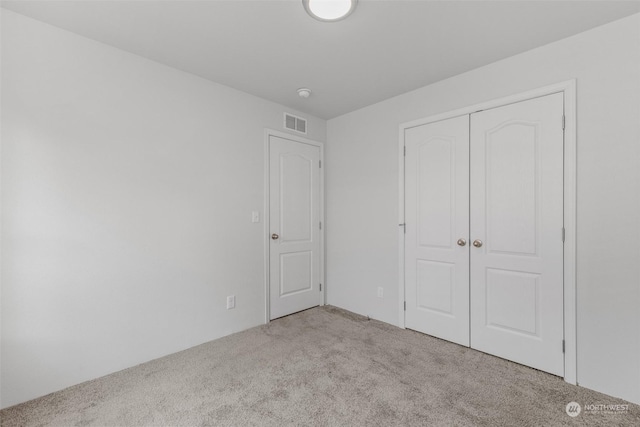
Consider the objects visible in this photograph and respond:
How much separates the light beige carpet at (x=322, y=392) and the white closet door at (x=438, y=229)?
0.32 m

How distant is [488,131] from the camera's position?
96.3 inches

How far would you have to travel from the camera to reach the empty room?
1.79m

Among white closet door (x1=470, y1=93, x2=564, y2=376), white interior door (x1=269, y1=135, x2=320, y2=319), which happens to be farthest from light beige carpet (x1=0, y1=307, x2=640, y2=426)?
white interior door (x1=269, y1=135, x2=320, y2=319)

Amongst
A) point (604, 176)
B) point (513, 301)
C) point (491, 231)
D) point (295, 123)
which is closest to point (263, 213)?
point (295, 123)

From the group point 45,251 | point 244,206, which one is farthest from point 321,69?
point 45,251

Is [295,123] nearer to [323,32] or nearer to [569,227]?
[323,32]

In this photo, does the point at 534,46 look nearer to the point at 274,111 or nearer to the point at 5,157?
the point at 274,111

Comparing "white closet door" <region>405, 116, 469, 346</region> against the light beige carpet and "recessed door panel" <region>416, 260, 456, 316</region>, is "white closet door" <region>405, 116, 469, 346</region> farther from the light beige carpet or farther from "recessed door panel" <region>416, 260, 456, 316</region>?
the light beige carpet

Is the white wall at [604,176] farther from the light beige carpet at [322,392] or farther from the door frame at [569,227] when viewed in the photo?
the light beige carpet at [322,392]

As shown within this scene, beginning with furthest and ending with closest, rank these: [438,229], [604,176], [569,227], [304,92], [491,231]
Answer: [304,92], [438,229], [491,231], [569,227], [604,176]

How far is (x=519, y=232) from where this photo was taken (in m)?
2.29

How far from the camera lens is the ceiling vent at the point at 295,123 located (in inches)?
133

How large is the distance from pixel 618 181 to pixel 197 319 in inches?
135

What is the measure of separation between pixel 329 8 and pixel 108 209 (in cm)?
211
